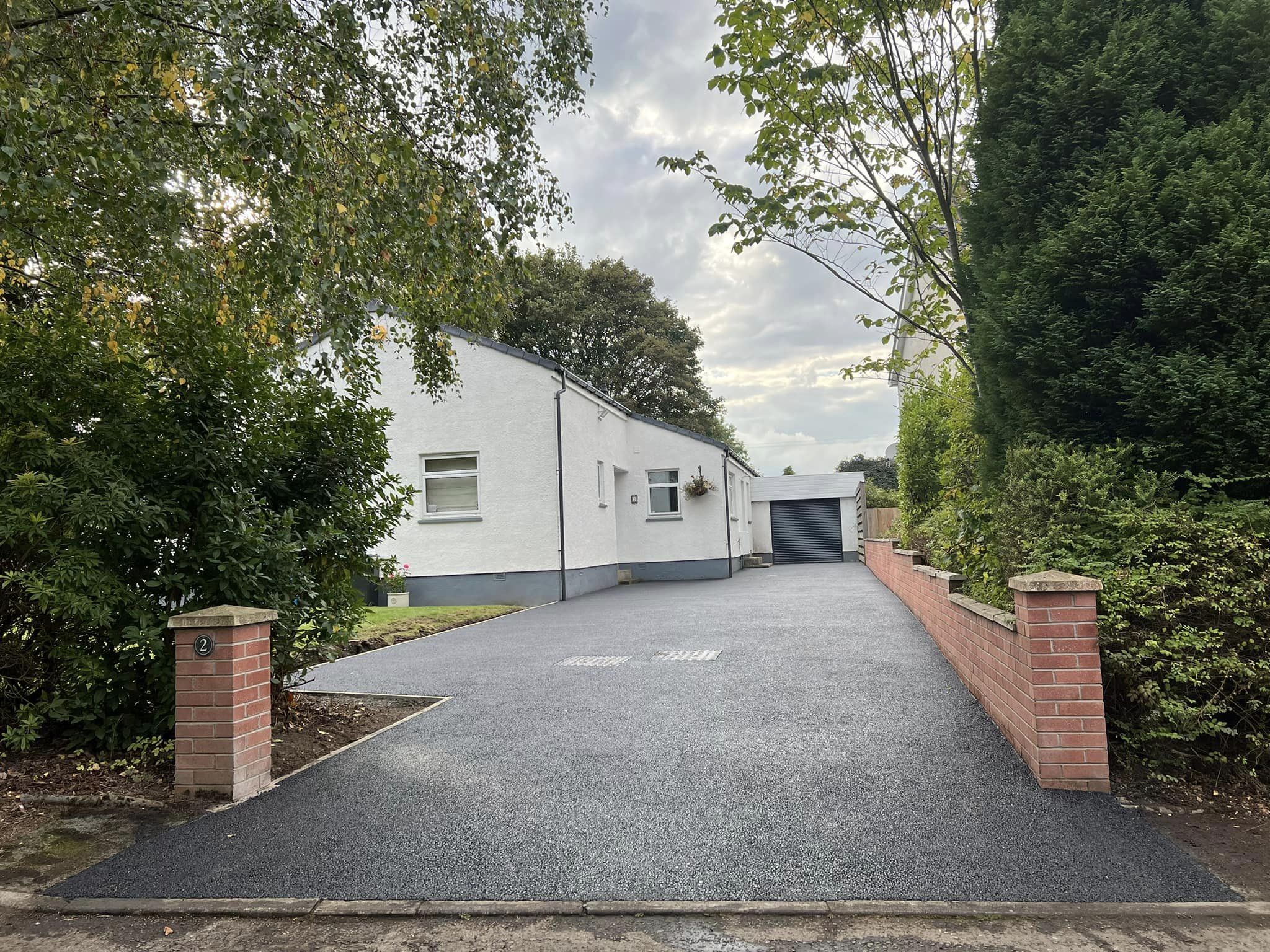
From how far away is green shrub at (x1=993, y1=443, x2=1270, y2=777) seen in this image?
3.78 metres

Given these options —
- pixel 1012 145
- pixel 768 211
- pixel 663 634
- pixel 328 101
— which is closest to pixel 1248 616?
pixel 1012 145

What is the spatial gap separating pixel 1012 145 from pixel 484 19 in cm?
388

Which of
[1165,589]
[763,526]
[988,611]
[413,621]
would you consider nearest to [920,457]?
[413,621]

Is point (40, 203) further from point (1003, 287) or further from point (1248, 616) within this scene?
point (1248, 616)

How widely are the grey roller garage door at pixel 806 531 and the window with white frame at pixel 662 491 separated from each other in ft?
35.1

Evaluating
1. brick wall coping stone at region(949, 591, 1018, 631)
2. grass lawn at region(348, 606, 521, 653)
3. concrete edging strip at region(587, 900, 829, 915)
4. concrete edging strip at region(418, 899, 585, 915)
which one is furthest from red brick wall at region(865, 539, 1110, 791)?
grass lawn at region(348, 606, 521, 653)

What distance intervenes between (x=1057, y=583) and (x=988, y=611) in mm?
1251

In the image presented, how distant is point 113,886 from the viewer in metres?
3.17

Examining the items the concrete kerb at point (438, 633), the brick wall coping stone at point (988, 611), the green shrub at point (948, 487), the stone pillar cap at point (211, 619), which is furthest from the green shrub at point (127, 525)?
the green shrub at point (948, 487)

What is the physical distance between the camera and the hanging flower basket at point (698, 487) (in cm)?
2186

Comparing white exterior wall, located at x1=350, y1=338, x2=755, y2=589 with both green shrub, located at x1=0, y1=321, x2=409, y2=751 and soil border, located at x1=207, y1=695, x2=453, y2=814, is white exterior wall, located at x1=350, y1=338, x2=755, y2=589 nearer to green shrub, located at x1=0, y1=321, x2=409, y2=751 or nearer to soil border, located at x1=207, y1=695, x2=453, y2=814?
soil border, located at x1=207, y1=695, x2=453, y2=814

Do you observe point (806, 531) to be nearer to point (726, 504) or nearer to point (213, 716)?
point (726, 504)

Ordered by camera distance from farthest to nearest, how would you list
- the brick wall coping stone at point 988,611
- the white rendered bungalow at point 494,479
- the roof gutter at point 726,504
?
the roof gutter at point 726,504
the white rendered bungalow at point 494,479
the brick wall coping stone at point 988,611

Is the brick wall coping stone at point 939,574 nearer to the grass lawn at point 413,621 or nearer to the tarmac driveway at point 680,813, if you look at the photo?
the tarmac driveway at point 680,813
